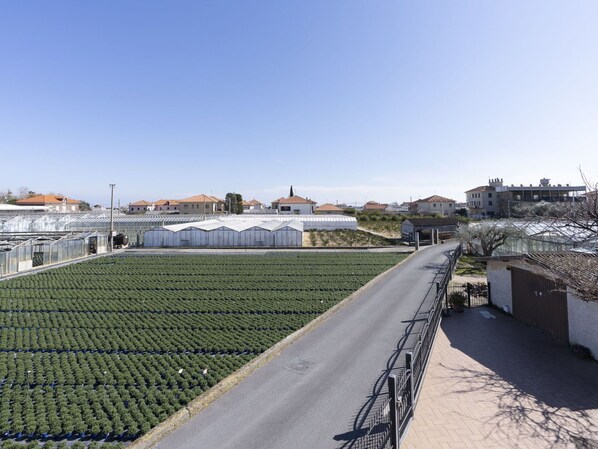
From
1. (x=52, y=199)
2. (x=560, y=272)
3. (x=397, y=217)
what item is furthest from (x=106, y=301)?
(x=52, y=199)

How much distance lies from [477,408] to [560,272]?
5.44 metres

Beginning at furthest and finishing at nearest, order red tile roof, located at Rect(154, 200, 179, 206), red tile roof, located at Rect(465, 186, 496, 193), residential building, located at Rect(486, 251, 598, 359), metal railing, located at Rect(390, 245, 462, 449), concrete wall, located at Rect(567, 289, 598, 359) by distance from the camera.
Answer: red tile roof, located at Rect(154, 200, 179, 206)
red tile roof, located at Rect(465, 186, 496, 193)
concrete wall, located at Rect(567, 289, 598, 359)
residential building, located at Rect(486, 251, 598, 359)
metal railing, located at Rect(390, 245, 462, 449)

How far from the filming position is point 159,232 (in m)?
44.8

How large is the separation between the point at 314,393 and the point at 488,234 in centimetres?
2909

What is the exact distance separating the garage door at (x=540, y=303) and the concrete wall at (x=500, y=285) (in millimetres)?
472

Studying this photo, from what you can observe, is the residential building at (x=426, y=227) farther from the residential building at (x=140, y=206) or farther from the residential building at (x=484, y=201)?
the residential building at (x=140, y=206)

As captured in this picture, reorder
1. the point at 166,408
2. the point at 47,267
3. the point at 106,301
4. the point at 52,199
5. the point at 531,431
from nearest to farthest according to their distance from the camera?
the point at 531,431
the point at 166,408
the point at 106,301
the point at 47,267
the point at 52,199

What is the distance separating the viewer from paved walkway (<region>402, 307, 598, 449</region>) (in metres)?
8.05

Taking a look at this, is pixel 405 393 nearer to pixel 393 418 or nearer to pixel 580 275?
pixel 393 418

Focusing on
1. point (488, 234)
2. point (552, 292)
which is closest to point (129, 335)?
point (552, 292)

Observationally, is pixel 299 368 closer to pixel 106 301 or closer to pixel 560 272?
pixel 560 272

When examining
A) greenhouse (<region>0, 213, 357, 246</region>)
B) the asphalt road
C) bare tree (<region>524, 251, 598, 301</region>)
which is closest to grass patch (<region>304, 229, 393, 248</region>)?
greenhouse (<region>0, 213, 357, 246</region>)

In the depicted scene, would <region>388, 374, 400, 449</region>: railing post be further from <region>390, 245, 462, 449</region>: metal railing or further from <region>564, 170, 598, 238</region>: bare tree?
<region>564, 170, 598, 238</region>: bare tree

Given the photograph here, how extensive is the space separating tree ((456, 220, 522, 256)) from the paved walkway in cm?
1709
